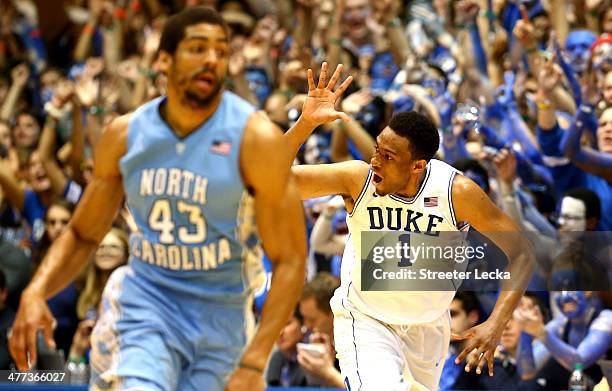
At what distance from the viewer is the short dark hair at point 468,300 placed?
751 centimetres

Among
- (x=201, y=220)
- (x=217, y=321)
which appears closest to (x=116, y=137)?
(x=201, y=220)

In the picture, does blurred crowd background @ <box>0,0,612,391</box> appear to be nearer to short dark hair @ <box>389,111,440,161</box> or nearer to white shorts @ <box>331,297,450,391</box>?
white shorts @ <box>331,297,450,391</box>

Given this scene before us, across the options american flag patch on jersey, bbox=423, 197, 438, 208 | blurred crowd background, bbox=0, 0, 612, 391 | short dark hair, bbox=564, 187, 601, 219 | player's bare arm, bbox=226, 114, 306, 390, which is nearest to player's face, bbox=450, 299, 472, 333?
blurred crowd background, bbox=0, 0, 612, 391

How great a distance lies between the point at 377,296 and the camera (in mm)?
5844

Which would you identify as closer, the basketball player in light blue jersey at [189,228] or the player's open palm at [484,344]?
the basketball player in light blue jersey at [189,228]

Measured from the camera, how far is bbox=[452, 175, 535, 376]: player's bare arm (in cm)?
571

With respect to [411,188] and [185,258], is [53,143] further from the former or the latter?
[185,258]

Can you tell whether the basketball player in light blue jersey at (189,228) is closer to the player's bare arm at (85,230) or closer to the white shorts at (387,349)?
the player's bare arm at (85,230)

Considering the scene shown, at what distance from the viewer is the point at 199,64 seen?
4.32 m

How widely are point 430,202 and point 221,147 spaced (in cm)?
184

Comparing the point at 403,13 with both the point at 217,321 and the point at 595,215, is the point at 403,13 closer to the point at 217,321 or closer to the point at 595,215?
the point at 595,215

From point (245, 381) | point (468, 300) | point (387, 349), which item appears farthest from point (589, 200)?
point (245, 381)

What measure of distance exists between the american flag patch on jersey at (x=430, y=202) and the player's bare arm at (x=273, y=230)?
1707mm

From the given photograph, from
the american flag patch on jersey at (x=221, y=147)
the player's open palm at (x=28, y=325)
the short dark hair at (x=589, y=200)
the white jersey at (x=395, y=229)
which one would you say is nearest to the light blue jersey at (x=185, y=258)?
the american flag patch on jersey at (x=221, y=147)
